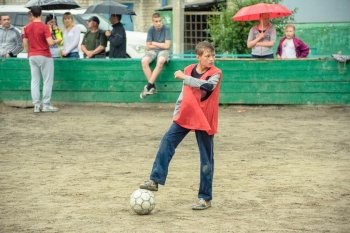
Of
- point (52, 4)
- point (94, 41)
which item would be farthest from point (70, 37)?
point (52, 4)

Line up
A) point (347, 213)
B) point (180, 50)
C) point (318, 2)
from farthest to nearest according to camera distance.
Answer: point (318, 2) < point (180, 50) < point (347, 213)

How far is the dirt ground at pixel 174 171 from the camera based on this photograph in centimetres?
780

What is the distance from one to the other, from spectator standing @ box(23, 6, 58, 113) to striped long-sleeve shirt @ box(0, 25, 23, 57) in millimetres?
1437

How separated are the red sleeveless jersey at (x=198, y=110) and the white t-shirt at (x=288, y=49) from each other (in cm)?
807

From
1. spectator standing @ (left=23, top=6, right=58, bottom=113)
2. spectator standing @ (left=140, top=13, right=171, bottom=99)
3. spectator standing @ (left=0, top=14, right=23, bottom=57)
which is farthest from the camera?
spectator standing @ (left=0, top=14, right=23, bottom=57)

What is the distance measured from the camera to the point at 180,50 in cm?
1988

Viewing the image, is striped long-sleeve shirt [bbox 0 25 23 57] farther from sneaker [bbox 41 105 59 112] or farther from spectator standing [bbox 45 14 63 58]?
sneaker [bbox 41 105 59 112]

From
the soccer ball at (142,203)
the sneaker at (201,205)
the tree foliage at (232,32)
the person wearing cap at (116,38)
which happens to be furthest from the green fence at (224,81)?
the soccer ball at (142,203)

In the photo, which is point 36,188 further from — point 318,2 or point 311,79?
point 318,2

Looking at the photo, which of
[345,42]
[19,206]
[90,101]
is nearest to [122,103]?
[90,101]

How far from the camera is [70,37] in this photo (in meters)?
17.1

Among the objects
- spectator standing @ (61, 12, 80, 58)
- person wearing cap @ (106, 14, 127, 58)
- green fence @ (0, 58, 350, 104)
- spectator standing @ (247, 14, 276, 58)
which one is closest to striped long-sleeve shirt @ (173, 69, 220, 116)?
spectator standing @ (247, 14, 276, 58)

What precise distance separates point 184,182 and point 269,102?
6.92 meters

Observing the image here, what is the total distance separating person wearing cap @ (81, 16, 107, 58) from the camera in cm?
1714
